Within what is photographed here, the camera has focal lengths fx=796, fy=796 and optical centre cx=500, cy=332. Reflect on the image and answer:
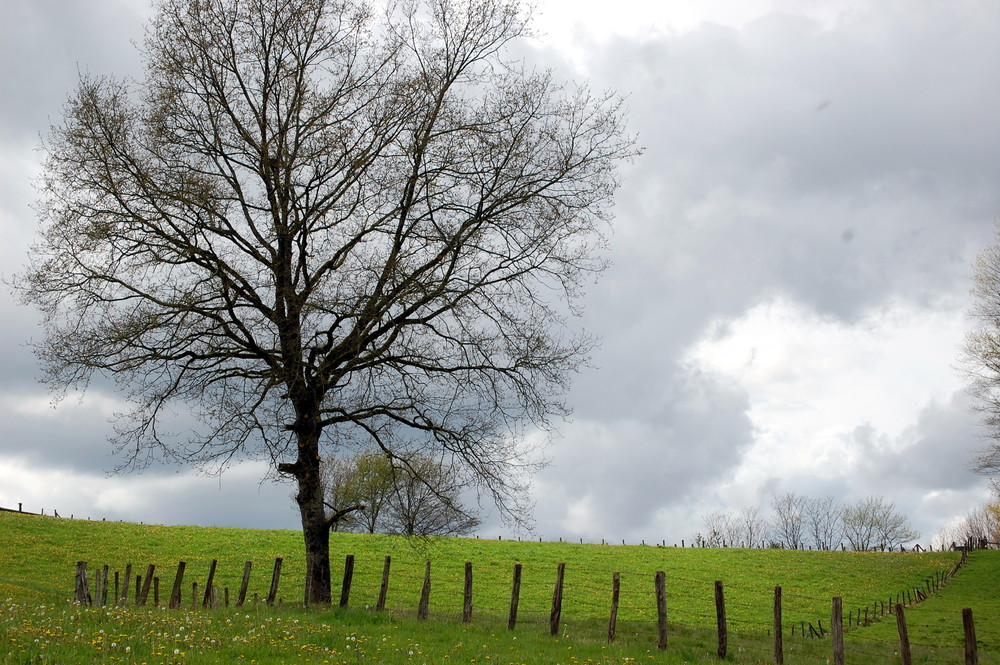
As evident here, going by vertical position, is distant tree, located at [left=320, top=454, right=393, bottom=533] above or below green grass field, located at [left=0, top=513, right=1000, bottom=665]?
above

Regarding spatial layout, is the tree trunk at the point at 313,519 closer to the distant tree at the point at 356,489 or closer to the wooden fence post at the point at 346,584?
the wooden fence post at the point at 346,584

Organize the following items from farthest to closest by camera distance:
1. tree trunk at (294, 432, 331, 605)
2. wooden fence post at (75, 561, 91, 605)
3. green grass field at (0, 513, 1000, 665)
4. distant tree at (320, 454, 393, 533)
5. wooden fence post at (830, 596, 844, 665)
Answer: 1. distant tree at (320, 454, 393, 533)
2. wooden fence post at (75, 561, 91, 605)
3. tree trunk at (294, 432, 331, 605)
4. wooden fence post at (830, 596, 844, 665)
5. green grass field at (0, 513, 1000, 665)

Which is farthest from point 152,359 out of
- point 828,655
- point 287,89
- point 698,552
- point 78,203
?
point 698,552

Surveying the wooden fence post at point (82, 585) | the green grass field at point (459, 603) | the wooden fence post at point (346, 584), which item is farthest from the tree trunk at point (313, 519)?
the wooden fence post at point (82, 585)

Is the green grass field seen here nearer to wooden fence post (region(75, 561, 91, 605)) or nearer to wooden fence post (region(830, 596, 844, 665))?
wooden fence post (region(75, 561, 91, 605))

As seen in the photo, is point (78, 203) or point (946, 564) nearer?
point (78, 203)

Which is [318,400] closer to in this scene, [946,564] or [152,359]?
[152,359]

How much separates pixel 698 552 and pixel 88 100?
4974 cm

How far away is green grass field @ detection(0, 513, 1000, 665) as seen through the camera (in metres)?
14.6

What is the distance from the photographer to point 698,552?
57438 millimetres

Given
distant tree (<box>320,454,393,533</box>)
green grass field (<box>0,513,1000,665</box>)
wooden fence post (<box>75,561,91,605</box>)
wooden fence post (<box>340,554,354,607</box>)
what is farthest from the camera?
distant tree (<box>320,454,393,533</box>)

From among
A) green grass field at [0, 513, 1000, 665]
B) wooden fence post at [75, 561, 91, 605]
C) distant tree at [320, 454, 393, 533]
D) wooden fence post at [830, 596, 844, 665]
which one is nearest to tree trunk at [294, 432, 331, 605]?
green grass field at [0, 513, 1000, 665]

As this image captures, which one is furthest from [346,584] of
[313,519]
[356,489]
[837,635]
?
[356,489]

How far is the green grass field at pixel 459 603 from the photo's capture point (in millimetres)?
14570
